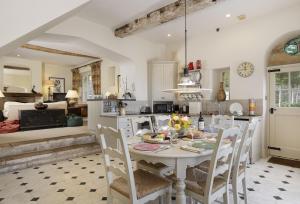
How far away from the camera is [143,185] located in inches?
69.0

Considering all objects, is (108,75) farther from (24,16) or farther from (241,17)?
(24,16)

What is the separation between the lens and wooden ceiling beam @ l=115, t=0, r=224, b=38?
10.3 feet

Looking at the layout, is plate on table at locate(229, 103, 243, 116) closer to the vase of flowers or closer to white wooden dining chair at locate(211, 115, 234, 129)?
white wooden dining chair at locate(211, 115, 234, 129)

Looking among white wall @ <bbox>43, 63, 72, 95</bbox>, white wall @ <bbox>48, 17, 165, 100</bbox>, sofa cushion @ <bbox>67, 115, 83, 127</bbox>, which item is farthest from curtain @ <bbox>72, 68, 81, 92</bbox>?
white wall @ <bbox>48, 17, 165, 100</bbox>

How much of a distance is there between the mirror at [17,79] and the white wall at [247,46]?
7.58 meters

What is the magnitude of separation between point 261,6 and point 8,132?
6911 millimetres

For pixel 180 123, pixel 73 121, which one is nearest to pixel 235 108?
pixel 180 123

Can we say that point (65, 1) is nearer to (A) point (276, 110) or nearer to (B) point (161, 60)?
(B) point (161, 60)

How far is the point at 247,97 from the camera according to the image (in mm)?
4336

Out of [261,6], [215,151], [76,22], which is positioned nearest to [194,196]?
[215,151]

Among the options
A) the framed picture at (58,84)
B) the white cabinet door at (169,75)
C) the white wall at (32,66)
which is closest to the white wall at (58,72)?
the framed picture at (58,84)

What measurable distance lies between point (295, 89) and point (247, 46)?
52.2 inches

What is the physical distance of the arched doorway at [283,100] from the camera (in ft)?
13.0

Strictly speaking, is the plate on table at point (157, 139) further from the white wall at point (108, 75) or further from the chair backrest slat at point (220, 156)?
the white wall at point (108, 75)
